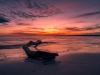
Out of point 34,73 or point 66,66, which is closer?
point 34,73

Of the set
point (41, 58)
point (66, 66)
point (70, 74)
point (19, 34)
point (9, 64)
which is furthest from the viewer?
point (19, 34)

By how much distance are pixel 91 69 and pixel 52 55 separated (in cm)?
287

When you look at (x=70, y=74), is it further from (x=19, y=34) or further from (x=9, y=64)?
(x=19, y=34)

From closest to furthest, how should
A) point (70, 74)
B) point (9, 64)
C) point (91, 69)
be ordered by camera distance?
point (70, 74), point (91, 69), point (9, 64)

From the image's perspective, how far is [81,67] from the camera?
11547 mm

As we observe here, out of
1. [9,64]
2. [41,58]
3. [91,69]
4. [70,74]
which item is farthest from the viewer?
[41,58]

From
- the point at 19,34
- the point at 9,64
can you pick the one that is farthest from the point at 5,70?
the point at 19,34

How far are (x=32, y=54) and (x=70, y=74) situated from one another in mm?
4785

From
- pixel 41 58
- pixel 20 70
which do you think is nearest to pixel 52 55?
pixel 41 58

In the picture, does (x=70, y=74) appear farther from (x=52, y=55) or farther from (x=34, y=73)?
(x=52, y=55)

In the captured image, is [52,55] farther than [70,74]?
Yes

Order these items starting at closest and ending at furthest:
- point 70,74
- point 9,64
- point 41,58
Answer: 1. point 70,74
2. point 9,64
3. point 41,58

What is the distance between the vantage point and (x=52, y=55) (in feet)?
43.5

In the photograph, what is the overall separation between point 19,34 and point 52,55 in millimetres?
41618
